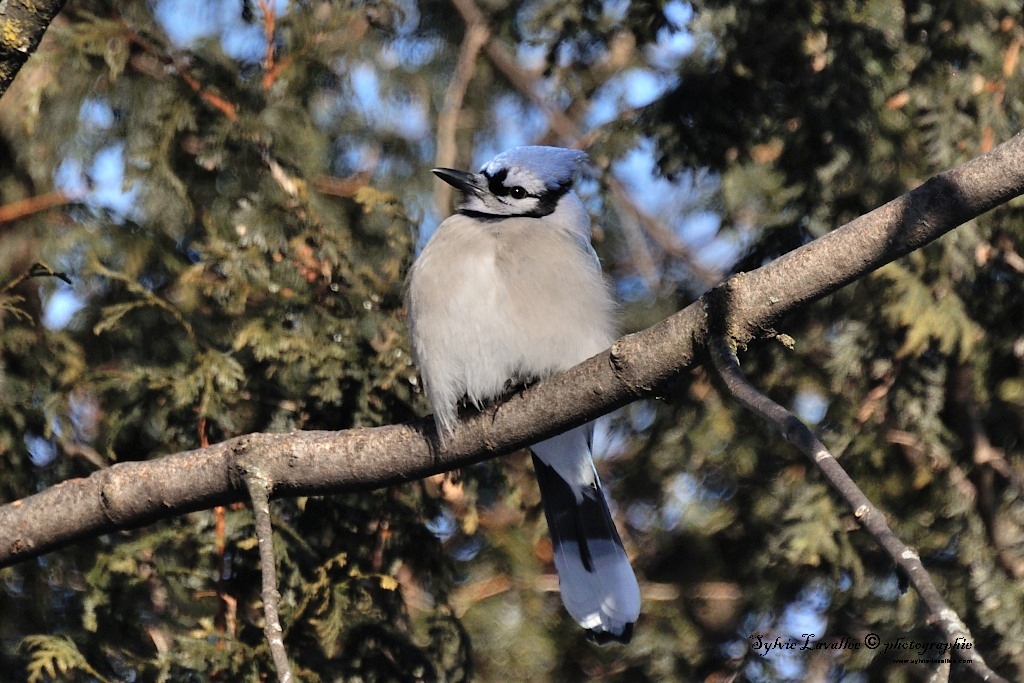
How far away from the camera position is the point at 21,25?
8.55 ft

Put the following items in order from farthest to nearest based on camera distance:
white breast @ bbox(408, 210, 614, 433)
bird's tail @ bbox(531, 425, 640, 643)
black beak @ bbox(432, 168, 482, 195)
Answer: black beak @ bbox(432, 168, 482, 195) < bird's tail @ bbox(531, 425, 640, 643) < white breast @ bbox(408, 210, 614, 433)

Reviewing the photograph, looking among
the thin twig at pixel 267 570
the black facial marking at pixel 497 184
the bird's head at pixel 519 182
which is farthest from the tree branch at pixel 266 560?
the black facial marking at pixel 497 184

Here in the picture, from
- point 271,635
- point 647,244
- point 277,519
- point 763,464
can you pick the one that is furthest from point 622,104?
point 271,635

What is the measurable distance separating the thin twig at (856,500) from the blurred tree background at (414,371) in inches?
59.3

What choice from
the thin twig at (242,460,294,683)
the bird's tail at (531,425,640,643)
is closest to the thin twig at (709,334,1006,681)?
the thin twig at (242,460,294,683)

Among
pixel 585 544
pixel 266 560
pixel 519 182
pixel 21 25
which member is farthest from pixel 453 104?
pixel 266 560

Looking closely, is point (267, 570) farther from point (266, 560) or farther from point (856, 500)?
point (856, 500)

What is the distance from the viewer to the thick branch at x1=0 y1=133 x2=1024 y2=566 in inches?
85.7

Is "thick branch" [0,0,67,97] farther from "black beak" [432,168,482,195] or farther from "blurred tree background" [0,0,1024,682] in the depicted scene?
"black beak" [432,168,482,195]

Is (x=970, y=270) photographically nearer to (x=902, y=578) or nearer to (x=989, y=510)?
(x=989, y=510)

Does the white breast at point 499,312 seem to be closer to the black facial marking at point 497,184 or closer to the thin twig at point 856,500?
the black facial marking at point 497,184

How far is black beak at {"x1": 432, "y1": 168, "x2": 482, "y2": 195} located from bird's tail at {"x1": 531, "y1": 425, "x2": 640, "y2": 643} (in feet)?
2.62

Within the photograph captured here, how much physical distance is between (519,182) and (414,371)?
68 centimetres

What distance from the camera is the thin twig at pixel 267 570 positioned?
83.6 inches
